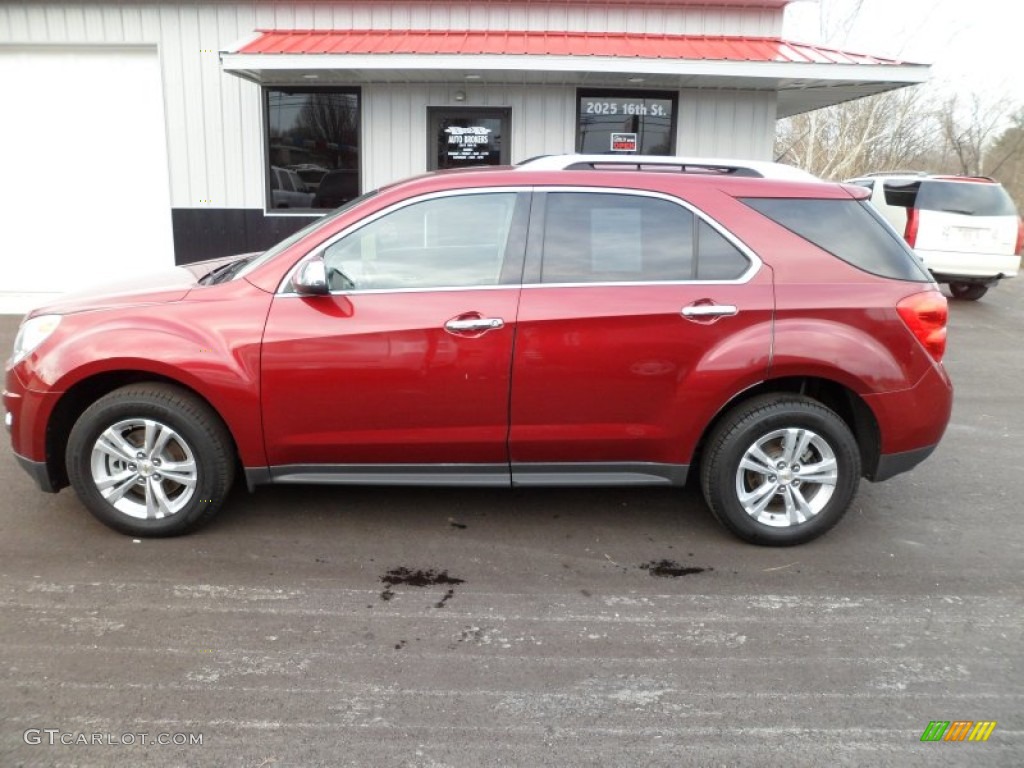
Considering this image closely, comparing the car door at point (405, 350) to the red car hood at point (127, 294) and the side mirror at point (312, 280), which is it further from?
the red car hood at point (127, 294)

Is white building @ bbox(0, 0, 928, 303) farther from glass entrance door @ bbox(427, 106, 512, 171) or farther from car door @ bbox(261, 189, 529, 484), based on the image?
car door @ bbox(261, 189, 529, 484)

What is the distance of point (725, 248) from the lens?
404 centimetres

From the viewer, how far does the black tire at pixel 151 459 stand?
396 cm

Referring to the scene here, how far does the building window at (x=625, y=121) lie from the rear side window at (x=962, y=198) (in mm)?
4952

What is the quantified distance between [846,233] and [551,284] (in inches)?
60.4

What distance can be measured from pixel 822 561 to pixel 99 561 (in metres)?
3.54

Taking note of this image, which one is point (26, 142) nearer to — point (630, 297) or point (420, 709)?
point (630, 297)

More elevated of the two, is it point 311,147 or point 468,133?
point 468,133

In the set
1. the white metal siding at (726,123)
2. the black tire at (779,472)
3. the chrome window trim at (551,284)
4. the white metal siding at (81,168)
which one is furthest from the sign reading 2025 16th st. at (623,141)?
the black tire at (779,472)

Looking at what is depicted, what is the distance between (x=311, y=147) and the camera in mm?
10273

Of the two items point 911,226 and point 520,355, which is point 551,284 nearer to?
point 520,355

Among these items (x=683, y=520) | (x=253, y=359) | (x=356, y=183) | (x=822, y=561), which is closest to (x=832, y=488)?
(x=822, y=561)

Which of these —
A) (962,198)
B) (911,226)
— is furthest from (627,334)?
(962,198)

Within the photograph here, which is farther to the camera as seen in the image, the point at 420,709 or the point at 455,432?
the point at 455,432
